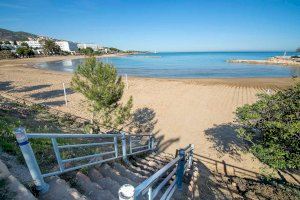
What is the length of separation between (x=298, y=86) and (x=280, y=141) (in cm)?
173

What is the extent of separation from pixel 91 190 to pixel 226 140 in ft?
36.0

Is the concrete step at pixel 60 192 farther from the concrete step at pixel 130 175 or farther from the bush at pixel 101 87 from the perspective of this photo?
the bush at pixel 101 87

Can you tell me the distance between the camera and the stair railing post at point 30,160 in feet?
9.83

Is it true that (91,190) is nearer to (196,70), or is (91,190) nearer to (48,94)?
(48,94)

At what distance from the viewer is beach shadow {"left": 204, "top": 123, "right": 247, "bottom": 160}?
1155 cm

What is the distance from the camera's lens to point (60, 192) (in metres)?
3.37

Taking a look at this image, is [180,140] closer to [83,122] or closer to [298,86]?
[83,122]

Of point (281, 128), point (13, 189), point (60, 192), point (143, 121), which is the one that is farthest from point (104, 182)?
point (143, 121)

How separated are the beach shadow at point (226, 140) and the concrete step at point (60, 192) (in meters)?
9.63

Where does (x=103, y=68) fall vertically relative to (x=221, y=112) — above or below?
above

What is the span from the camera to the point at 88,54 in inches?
489

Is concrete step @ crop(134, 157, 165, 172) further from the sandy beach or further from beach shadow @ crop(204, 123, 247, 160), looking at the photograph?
beach shadow @ crop(204, 123, 247, 160)

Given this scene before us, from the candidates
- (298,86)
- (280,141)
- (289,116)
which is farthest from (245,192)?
(298,86)

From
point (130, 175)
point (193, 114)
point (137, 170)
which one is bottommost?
point (193, 114)
